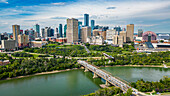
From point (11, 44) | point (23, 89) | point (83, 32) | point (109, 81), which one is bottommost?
point (23, 89)

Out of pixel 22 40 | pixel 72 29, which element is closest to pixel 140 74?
pixel 22 40

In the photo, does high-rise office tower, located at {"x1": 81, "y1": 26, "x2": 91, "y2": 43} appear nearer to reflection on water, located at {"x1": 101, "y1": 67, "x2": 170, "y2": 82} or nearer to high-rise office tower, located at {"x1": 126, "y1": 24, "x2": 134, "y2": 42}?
high-rise office tower, located at {"x1": 126, "y1": 24, "x2": 134, "y2": 42}

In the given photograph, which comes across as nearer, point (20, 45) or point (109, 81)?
point (109, 81)

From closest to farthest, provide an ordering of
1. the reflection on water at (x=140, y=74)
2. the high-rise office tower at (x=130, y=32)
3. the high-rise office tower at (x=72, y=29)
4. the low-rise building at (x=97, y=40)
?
the reflection on water at (x=140, y=74) < the high-rise office tower at (x=72, y=29) < the low-rise building at (x=97, y=40) < the high-rise office tower at (x=130, y=32)

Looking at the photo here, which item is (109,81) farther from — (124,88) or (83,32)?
(83,32)

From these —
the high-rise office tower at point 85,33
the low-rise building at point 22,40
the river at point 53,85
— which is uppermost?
the high-rise office tower at point 85,33

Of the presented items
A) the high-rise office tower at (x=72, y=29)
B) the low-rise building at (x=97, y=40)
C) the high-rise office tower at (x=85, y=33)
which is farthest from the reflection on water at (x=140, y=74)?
the high-rise office tower at (x=85, y=33)

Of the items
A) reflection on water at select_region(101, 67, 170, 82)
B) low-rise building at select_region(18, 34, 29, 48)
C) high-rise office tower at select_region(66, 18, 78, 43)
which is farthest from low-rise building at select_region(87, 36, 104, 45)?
reflection on water at select_region(101, 67, 170, 82)

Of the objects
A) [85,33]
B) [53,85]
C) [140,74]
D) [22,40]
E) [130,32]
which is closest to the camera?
[53,85]

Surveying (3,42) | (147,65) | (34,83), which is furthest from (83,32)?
(34,83)

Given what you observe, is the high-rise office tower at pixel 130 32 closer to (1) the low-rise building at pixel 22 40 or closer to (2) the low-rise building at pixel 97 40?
(2) the low-rise building at pixel 97 40

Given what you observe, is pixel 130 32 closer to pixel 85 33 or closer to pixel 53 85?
pixel 85 33
